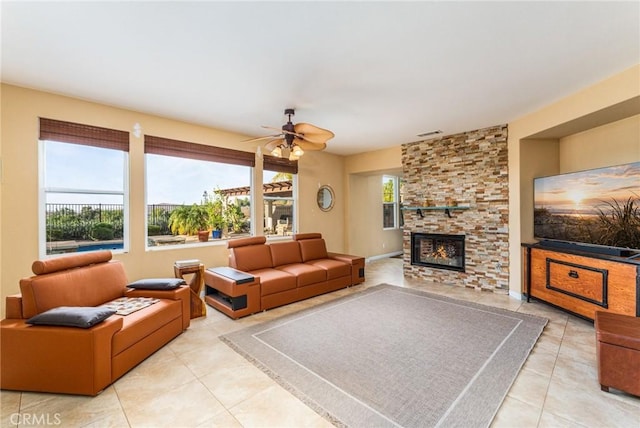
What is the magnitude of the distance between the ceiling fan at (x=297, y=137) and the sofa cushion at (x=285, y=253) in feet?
6.10

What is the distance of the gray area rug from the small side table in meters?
0.82

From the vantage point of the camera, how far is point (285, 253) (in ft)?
16.0

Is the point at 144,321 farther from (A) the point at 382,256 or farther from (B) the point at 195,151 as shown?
Result: (A) the point at 382,256

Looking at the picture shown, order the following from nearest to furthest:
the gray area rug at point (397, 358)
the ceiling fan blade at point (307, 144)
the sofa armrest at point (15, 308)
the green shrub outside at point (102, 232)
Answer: the gray area rug at point (397, 358), the sofa armrest at point (15, 308), the ceiling fan blade at point (307, 144), the green shrub outside at point (102, 232)

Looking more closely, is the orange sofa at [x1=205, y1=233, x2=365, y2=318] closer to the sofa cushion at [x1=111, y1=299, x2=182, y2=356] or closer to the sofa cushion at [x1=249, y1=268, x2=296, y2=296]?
the sofa cushion at [x1=249, y1=268, x2=296, y2=296]

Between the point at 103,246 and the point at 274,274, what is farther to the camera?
the point at 274,274

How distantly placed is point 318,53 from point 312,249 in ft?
11.7

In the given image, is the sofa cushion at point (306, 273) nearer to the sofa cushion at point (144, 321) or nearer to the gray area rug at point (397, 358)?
the gray area rug at point (397, 358)

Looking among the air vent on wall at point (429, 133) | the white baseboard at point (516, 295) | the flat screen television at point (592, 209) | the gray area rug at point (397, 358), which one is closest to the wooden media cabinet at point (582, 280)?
the white baseboard at point (516, 295)

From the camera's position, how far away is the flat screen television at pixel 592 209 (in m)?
3.03

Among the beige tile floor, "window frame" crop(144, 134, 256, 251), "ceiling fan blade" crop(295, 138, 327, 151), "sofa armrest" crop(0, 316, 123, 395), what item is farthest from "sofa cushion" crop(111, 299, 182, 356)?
"ceiling fan blade" crop(295, 138, 327, 151)

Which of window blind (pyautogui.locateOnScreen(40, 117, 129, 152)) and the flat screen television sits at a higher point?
window blind (pyautogui.locateOnScreen(40, 117, 129, 152))

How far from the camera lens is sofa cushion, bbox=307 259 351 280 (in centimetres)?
466

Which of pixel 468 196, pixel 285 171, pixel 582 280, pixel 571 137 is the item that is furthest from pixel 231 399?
pixel 571 137
